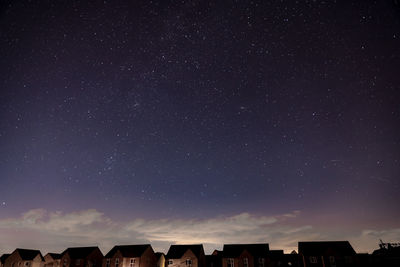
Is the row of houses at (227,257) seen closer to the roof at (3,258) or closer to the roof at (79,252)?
the roof at (79,252)

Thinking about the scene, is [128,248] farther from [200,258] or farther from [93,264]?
[200,258]

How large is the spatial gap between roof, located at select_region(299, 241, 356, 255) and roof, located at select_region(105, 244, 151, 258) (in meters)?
34.6

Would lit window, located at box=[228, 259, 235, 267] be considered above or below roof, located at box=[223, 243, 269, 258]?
below

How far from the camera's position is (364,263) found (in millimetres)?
50875

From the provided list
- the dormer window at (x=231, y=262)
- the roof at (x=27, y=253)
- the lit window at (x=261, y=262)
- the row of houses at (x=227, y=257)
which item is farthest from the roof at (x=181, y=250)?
the roof at (x=27, y=253)

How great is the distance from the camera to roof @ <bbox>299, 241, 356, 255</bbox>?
5288 centimetres

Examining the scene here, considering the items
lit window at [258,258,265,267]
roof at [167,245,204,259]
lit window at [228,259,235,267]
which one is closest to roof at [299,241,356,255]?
lit window at [258,258,265,267]

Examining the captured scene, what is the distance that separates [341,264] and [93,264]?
186ft

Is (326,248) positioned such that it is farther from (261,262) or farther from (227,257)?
(227,257)

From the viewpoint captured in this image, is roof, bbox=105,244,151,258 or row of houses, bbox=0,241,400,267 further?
roof, bbox=105,244,151,258

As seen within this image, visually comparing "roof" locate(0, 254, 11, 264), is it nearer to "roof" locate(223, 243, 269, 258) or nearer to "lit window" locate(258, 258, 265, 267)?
"roof" locate(223, 243, 269, 258)

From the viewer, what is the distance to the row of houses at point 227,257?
52.6 meters

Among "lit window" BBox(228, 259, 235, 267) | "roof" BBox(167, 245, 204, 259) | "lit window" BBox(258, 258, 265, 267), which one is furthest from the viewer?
"roof" BBox(167, 245, 204, 259)

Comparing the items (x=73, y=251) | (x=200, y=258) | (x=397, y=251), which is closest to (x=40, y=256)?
(x=73, y=251)
